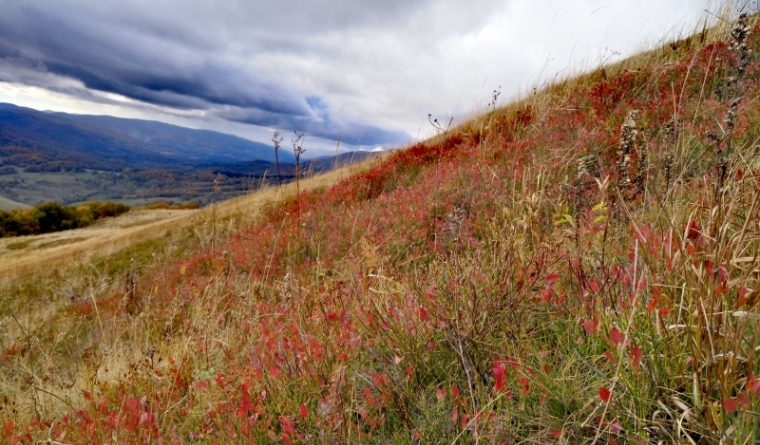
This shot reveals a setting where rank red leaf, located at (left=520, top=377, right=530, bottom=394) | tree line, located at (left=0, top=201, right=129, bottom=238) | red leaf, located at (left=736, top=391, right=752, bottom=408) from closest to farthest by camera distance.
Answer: red leaf, located at (left=736, top=391, right=752, bottom=408)
red leaf, located at (left=520, top=377, right=530, bottom=394)
tree line, located at (left=0, top=201, right=129, bottom=238)

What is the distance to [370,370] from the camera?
2.17 metres

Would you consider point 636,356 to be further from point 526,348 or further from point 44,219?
point 44,219

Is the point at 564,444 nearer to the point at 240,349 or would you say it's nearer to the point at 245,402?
the point at 245,402

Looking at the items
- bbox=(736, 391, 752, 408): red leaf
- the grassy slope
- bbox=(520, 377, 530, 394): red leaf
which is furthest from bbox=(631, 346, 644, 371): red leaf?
bbox=(520, 377, 530, 394): red leaf

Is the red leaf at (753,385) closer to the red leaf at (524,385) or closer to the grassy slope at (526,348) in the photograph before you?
the grassy slope at (526,348)

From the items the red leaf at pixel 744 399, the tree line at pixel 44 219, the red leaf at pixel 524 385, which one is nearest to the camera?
the red leaf at pixel 744 399

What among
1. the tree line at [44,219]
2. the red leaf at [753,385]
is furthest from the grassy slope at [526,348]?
the tree line at [44,219]

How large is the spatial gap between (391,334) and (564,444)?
107cm

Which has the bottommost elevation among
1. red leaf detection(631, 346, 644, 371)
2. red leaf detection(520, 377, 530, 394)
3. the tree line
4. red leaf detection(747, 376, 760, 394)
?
the tree line

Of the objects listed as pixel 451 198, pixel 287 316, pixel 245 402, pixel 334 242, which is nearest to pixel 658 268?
pixel 245 402

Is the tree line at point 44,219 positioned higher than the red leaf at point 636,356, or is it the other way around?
the red leaf at point 636,356

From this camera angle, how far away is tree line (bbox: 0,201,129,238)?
5853 centimetres

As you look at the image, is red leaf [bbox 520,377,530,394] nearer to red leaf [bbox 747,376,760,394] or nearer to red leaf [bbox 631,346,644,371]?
red leaf [bbox 631,346,644,371]

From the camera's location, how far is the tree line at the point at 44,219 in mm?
58531
